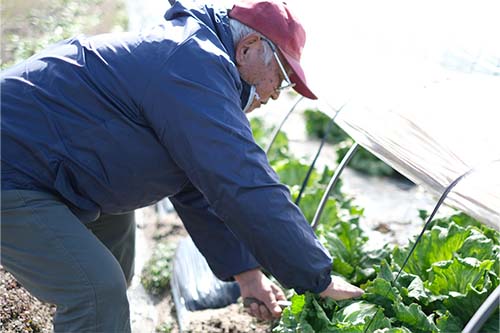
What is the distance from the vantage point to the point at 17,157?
A: 2.74 meters

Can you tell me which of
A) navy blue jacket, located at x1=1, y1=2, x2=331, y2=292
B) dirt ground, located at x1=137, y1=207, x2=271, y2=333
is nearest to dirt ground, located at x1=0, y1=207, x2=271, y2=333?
dirt ground, located at x1=137, y1=207, x2=271, y2=333

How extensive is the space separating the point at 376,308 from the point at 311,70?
1577mm

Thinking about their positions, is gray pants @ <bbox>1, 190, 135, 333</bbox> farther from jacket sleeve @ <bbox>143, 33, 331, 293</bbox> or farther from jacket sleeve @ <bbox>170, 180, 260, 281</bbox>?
jacket sleeve @ <bbox>170, 180, 260, 281</bbox>

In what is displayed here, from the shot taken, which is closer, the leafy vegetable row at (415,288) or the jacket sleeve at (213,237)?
the leafy vegetable row at (415,288)

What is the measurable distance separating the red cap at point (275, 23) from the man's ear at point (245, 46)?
0.12ft

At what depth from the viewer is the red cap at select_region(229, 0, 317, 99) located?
2902 millimetres

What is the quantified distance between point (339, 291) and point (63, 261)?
3.50 feet

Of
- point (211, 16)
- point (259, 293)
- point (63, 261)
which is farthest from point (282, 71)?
point (63, 261)

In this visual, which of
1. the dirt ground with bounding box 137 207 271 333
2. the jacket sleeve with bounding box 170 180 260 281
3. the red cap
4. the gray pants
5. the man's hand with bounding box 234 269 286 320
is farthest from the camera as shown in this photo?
the dirt ground with bounding box 137 207 271 333

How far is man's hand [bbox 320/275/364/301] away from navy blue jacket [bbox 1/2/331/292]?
121 millimetres

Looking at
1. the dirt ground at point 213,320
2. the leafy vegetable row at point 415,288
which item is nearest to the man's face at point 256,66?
the leafy vegetable row at point 415,288

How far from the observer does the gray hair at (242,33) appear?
2926 millimetres

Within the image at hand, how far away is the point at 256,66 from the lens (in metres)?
2.96

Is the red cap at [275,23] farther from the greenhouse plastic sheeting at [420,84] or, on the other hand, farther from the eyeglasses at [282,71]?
the greenhouse plastic sheeting at [420,84]
